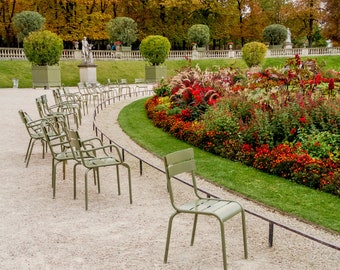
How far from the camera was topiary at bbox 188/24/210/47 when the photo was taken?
4416 centimetres

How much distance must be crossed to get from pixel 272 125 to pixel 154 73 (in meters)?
26.7

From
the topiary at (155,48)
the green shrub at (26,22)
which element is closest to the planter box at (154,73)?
the topiary at (155,48)

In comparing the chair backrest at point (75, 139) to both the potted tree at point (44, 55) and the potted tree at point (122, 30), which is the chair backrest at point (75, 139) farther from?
the potted tree at point (122, 30)

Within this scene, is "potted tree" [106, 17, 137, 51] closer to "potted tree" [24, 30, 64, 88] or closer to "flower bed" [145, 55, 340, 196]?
"potted tree" [24, 30, 64, 88]

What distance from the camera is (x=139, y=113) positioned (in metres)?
17.2

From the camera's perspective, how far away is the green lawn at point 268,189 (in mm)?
6219

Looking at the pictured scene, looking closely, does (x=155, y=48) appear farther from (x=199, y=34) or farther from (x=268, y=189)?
(x=268, y=189)

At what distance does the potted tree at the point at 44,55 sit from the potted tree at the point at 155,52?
7.04 meters

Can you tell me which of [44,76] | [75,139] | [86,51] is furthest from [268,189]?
[86,51]

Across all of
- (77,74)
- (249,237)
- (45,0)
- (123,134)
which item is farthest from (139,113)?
(45,0)

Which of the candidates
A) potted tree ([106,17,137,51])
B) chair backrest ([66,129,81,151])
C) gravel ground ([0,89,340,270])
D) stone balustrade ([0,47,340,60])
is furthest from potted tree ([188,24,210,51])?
chair backrest ([66,129,81,151])

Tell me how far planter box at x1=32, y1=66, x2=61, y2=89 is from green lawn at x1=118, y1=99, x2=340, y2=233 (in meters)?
20.4

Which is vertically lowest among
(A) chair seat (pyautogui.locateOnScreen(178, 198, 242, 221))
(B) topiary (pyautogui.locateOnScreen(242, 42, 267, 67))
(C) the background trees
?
(A) chair seat (pyautogui.locateOnScreen(178, 198, 242, 221))

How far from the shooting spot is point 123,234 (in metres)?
5.53
